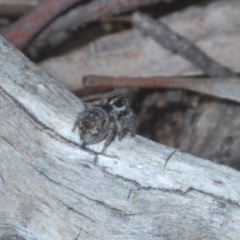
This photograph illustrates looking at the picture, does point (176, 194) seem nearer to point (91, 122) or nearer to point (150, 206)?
point (150, 206)

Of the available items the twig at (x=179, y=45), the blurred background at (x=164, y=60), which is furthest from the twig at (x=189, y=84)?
the twig at (x=179, y=45)

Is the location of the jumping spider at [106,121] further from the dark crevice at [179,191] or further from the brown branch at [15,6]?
the brown branch at [15,6]

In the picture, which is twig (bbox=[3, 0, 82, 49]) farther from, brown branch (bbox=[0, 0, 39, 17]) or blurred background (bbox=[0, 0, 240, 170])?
brown branch (bbox=[0, 0, 39, 17])

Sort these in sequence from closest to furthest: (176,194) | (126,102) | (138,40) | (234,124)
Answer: (176,194), (126,102), (234,124), (138,40)

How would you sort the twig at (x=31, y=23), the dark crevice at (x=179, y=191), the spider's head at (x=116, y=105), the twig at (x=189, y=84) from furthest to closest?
the twig at (x=31, y=23) → the twig at (x=189, y=84) → the spider's head at (x=116, y=105) → the dark crevice at (x=179, y=191)

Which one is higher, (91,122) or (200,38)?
(200,38)

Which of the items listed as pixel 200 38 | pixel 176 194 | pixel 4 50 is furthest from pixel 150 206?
pixel 200 38

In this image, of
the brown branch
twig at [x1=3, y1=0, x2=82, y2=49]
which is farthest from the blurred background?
the brown branch
